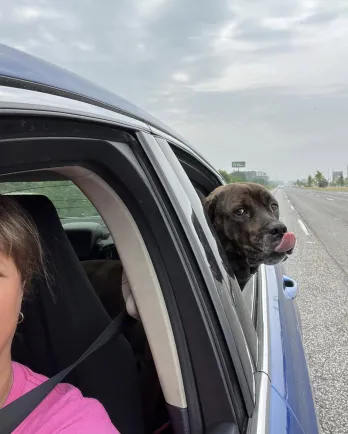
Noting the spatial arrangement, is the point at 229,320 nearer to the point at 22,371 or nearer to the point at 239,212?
the point at 22,371

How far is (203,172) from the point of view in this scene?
3193mm

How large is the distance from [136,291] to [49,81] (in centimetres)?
74

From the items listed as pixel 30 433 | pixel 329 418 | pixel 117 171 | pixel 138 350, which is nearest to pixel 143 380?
pixel 138 350

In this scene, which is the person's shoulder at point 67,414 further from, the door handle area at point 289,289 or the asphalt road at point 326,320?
the asphalt road at point 326,320

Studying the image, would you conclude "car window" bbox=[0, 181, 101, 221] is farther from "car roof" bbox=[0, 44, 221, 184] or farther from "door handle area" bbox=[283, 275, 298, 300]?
"door handle area" bbox=[283, 275, 298, 300]

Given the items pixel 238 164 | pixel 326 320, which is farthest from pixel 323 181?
pixel 326 320

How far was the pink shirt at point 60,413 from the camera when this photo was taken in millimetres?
1168

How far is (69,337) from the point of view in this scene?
1667 mm

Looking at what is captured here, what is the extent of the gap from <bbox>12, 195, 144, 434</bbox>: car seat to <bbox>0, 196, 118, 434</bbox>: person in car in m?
0.27

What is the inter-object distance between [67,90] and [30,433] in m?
0.78

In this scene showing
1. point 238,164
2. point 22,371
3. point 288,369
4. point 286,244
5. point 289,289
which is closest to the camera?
point 22,371

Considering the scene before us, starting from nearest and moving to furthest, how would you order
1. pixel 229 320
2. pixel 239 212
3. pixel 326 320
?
1. pixel 229 320
2. pixel 239 212
3. pixel 326 320

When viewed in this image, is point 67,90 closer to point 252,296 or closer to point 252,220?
point 252,296

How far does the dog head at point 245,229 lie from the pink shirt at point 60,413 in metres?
2.16
